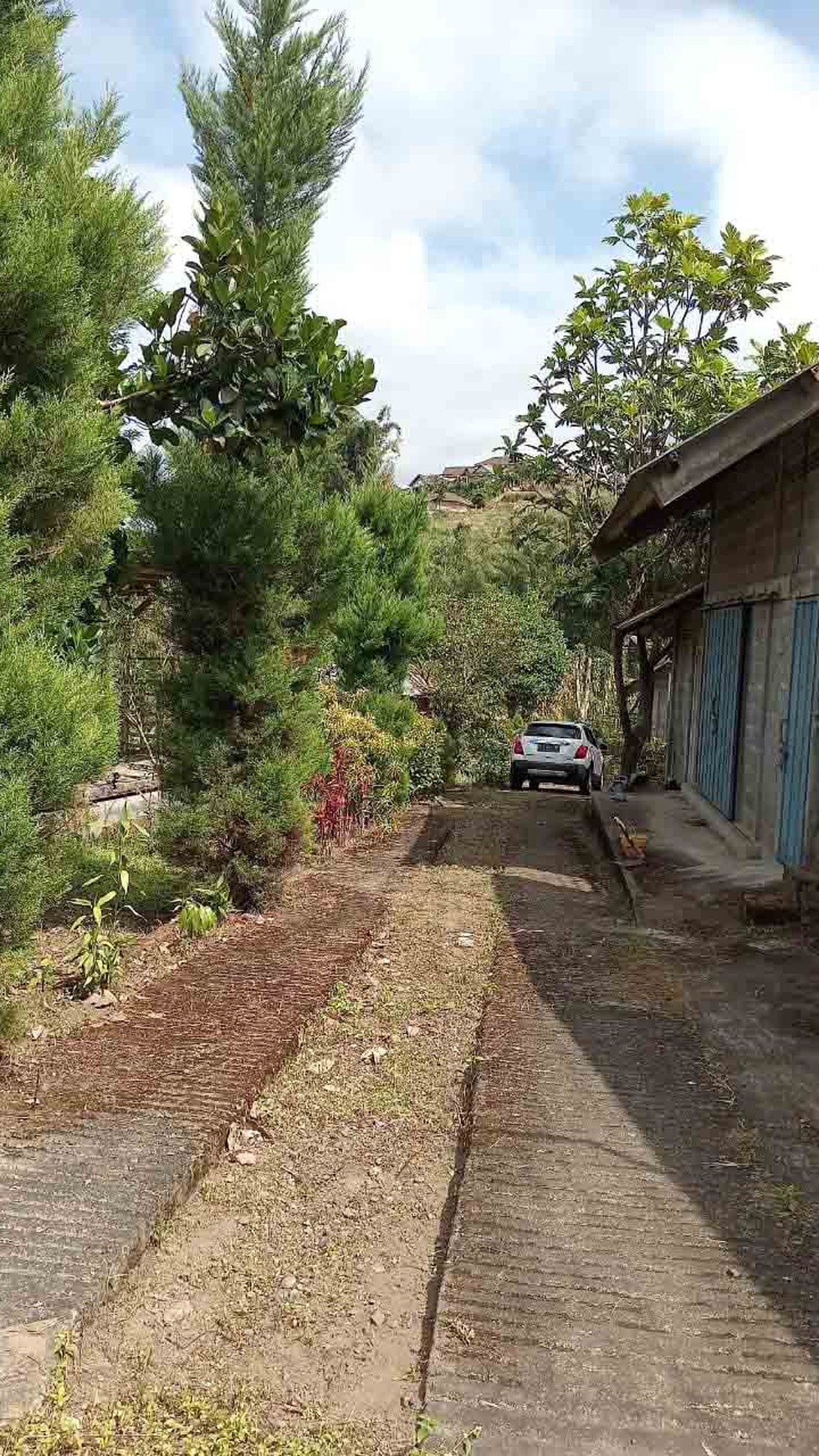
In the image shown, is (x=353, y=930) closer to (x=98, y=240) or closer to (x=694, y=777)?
(x=98, y=240)

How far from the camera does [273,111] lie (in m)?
8.18

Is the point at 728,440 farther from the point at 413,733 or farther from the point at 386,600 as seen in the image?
the point at 413,733

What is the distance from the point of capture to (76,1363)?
283 centimetres

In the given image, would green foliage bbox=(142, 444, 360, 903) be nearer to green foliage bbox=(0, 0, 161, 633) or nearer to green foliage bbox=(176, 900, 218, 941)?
green foliage bbox=(176, 900, 218, 941)

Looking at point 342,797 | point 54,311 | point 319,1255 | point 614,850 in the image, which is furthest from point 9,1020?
point 614,850

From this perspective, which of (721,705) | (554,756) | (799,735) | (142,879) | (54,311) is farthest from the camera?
(554,756)

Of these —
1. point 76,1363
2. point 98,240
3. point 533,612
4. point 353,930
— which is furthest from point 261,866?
point 533,612

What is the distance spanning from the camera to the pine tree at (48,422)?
437 cm

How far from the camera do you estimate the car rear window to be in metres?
19.9

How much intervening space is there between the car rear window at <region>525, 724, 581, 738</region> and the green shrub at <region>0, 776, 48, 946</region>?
15817mm

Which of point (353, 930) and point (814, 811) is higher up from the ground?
point (814, 811)

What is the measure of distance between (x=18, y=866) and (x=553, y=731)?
16120mm

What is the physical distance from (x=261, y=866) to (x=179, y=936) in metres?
0.90

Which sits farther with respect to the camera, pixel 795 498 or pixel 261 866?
pixel 795 498
